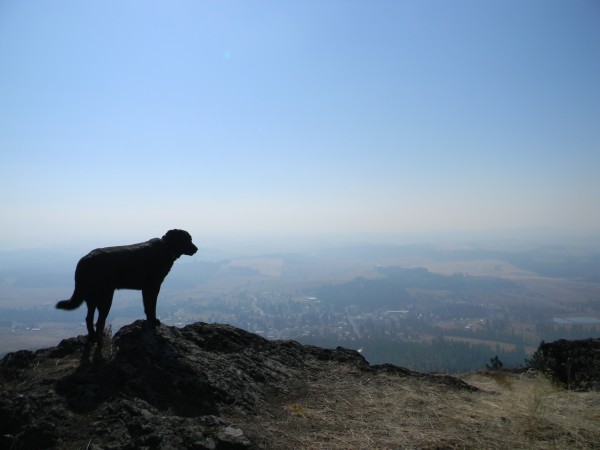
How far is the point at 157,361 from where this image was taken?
237 inches

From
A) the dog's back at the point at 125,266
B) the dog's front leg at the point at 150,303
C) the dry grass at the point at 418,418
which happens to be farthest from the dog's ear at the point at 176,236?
the dry grass at the point at 418,418

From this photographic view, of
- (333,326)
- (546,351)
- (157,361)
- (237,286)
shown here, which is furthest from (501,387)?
(237,286)

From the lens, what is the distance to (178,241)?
814 cm

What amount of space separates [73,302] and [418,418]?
6.11 meters

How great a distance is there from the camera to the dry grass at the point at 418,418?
4559mm

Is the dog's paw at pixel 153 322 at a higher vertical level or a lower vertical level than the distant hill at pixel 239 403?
higher

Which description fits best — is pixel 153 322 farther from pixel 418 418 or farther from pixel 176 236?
pixel 418 418

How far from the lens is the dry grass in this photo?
4559 millimetres

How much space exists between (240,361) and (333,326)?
9156 centimetres

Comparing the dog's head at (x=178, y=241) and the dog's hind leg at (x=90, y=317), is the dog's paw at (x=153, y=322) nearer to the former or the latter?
the dog's hind leg at (x=90, y=317)

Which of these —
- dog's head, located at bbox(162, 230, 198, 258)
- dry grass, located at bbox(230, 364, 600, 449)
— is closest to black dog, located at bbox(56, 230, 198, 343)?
dog's head, located at bbox(162, 230, 198, 258)

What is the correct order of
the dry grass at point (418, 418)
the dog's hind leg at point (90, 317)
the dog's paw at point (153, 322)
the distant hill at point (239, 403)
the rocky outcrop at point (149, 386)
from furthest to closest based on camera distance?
the dog's paw at point (153, 322), the dog's hind leg at point (90, 317), the dry grass at point (418, 418), the distant hill at point (239, 403), the rocky outcrop at point (149, 386)

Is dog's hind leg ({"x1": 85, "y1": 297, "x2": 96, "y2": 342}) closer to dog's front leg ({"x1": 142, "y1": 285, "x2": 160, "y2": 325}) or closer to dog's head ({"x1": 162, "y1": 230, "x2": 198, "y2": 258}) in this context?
dog's front leg ({"x1": 142, "y1": 285, "x2": 160, "y2": 325})

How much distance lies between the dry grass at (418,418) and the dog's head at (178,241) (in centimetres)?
380
